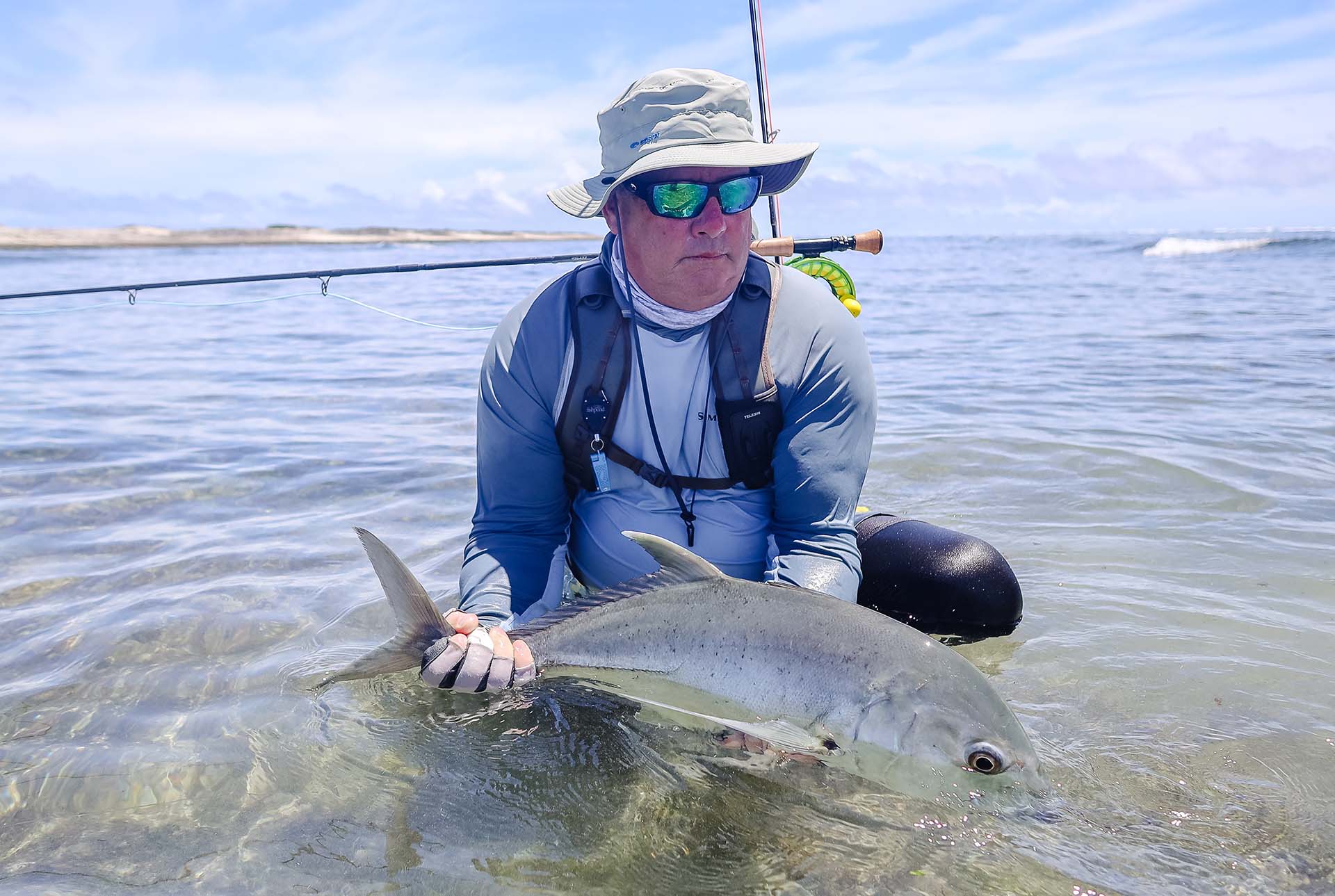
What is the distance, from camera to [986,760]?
2414 mm

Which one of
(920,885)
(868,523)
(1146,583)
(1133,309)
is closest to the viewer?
(920,885)

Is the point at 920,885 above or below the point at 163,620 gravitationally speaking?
below

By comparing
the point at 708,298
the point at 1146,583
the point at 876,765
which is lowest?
the point at 1146,583

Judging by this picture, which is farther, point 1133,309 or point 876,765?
point 1133,309

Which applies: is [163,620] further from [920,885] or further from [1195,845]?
[1195,845]

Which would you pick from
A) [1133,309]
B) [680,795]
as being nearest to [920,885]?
[680,795]

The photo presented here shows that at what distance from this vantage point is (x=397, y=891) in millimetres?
2461

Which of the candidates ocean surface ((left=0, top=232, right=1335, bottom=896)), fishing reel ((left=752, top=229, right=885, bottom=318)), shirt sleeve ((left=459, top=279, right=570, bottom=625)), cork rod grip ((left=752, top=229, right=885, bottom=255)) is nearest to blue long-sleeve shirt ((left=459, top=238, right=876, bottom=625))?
shirt sleeve ((left=459, top=279, right=570, bottom=625))

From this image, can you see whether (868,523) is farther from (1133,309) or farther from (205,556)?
(1133,309)

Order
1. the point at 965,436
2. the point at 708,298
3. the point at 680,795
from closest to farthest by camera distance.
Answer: the point at 680,795, the point at 708,298, the point at 965,436

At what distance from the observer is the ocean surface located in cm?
259

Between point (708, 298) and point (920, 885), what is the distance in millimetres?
1901

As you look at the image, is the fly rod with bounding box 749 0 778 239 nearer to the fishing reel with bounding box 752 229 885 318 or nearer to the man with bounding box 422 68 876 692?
the fishing reel with bounding box 752 229 885 318

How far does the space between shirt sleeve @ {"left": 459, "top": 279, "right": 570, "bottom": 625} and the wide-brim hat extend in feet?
1.54
